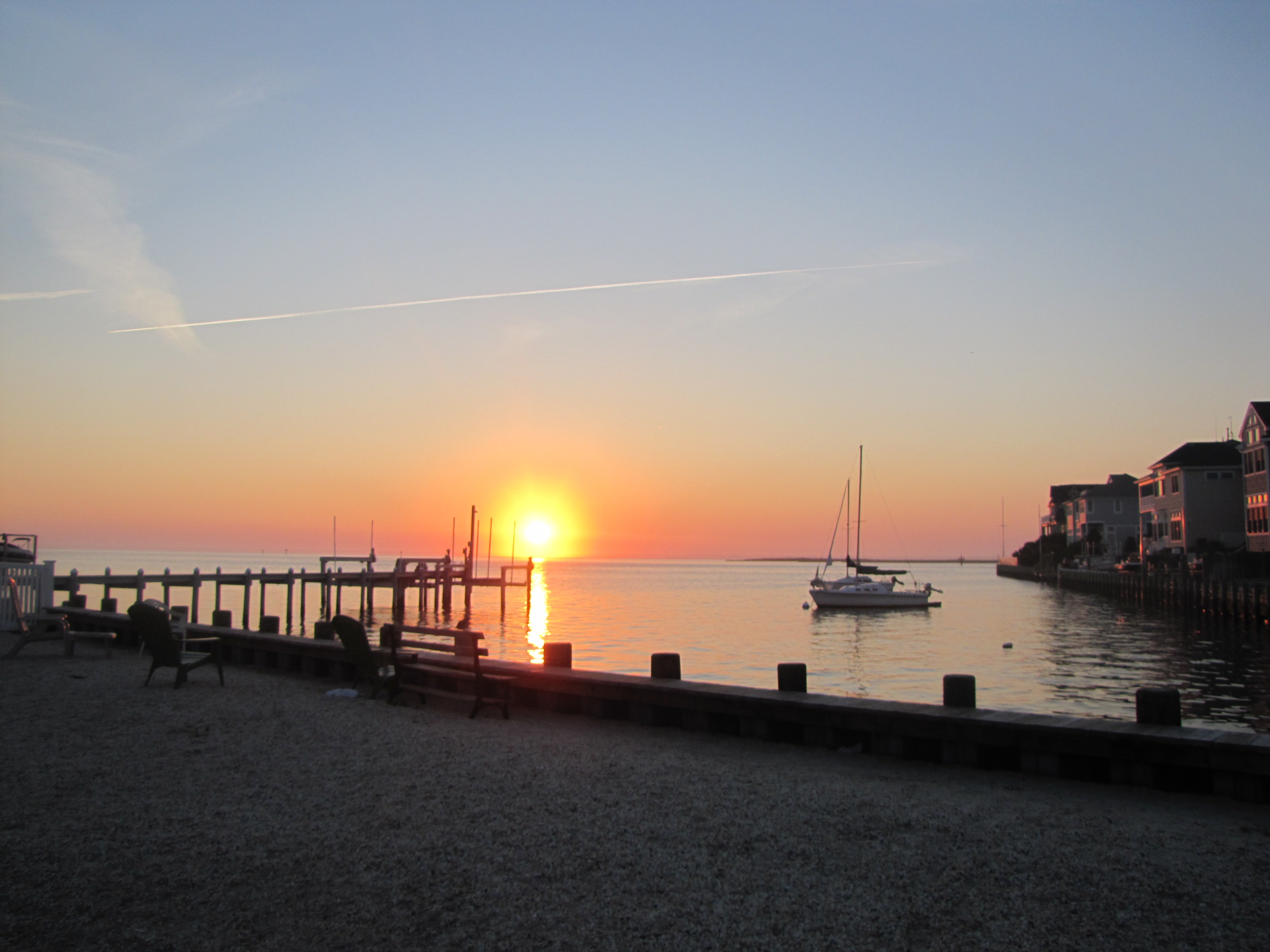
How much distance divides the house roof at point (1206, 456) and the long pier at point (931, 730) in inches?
2628

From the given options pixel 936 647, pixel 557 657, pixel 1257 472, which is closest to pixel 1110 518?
pixel 1257 472

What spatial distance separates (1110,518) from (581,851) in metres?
116

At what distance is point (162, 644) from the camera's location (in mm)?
14055

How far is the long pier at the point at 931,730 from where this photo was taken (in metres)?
8.43

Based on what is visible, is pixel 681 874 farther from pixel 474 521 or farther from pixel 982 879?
pixel 474 521

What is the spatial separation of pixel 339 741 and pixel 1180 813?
8005 mm

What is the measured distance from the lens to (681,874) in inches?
237

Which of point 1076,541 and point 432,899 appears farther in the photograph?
point 1076,541

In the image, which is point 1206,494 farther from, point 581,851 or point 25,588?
point 581,851

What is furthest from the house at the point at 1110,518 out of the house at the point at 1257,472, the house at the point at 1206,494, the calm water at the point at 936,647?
the house at the point at 1257,472

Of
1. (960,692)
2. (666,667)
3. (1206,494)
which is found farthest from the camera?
(1206,494)

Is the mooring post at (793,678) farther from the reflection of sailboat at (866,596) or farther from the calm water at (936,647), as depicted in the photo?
the reflection of sailboat at (866,596)

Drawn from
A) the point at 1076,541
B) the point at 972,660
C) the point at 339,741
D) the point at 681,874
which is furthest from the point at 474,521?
the point at 1076,541

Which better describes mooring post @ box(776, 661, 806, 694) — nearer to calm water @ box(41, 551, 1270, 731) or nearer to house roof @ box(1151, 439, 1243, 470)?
calm water @ box(41, 551, 1270, 731)
